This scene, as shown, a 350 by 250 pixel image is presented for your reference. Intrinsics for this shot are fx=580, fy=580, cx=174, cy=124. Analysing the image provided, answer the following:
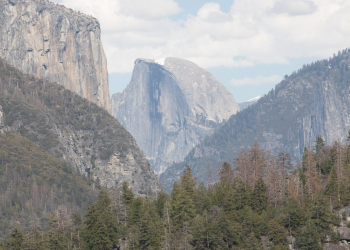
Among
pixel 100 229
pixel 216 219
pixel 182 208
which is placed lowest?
pixel 100 229

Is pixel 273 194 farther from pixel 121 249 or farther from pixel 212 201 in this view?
pixel 121 249

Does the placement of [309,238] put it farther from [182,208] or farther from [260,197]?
[182,208]

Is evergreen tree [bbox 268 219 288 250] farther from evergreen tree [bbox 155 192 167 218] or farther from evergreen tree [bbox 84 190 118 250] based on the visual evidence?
evergreen tree [bbox 84 190 118 250]

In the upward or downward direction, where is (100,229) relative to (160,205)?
downward

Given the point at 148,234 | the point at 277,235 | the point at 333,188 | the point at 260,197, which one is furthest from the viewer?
the point at 260,197

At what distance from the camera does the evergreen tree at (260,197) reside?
5650 inches

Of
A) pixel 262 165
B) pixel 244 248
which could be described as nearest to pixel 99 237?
pixel 244 248

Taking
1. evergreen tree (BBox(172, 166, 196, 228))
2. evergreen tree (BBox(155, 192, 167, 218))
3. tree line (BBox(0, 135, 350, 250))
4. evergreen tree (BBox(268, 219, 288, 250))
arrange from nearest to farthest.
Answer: tree line (BBox(0, 135, 350, 250)) < evergreen tree (BBox(268, 219, 288, 250)) < evergreen tree (BBox(172, 166, 196, 228)) < evergreen tree (BBox(155, 192, 167, 218))

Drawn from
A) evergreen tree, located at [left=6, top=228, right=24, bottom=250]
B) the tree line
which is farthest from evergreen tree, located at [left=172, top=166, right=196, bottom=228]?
evergreen tree, located at [left=6, top=228, right=24, bottom=250]

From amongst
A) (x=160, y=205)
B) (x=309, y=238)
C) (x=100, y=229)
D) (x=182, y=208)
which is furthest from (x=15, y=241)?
(x=309, y=238)

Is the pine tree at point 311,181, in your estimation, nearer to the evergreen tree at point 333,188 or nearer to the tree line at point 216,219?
the tree line at point 216,219

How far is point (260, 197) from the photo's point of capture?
144 m

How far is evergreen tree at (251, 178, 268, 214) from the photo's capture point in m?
144

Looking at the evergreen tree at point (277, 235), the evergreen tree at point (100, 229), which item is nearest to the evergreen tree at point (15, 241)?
the evergreen tree at point (100, 229)
